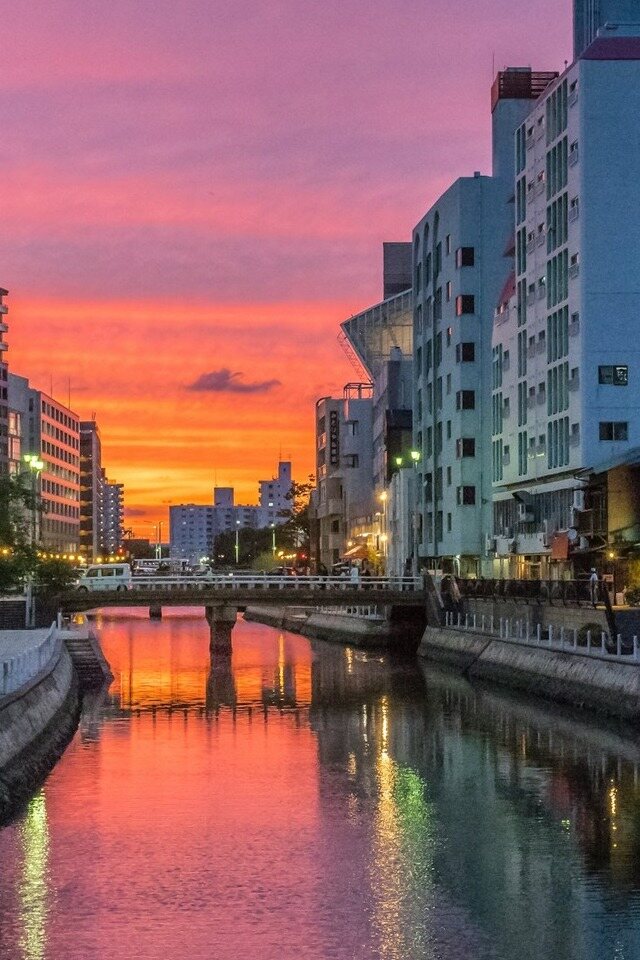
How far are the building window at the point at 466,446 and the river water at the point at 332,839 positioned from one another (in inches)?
2031

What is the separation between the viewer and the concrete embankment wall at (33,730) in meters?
40.4

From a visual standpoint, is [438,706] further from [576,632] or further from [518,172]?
[518,172]

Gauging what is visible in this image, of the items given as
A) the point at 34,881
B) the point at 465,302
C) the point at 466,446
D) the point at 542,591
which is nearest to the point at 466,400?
the point at 466,446

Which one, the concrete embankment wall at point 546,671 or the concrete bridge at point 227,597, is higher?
the concrete bridge at point 227,597

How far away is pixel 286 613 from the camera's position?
160 metres

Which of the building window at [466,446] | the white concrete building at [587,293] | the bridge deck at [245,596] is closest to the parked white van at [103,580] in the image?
the bridge deck at [245,596]

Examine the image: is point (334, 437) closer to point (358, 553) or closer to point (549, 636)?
point (358, 553)

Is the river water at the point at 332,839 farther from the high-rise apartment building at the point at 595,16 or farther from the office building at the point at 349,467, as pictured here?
the office building at the point at 349,467

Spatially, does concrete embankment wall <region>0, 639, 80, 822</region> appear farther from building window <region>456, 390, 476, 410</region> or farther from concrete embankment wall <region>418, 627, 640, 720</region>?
building window <region>456, 390, 476, 410</region>

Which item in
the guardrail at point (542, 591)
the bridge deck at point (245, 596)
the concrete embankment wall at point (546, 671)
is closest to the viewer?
the concrete embankment wall at point (546, 671)

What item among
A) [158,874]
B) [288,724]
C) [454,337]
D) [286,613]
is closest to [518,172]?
[454,337]

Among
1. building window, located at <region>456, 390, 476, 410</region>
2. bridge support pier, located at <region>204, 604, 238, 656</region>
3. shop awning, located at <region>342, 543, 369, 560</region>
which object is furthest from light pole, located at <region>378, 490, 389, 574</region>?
bridge support pier, located at <region>204, 604, 238, 656</region>

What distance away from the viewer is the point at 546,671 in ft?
218

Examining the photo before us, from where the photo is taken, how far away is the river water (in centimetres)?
2762
